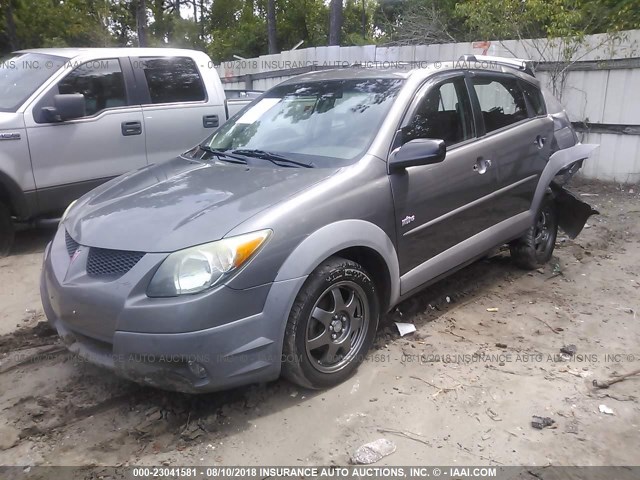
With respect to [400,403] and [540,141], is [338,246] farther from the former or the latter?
[540,141]

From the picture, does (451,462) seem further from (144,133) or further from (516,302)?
(144,133)

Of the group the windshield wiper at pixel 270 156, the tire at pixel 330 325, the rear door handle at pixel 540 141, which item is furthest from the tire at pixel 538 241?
the windshield wiper at pixel 270 156

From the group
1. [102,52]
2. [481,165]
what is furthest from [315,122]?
[102,52]

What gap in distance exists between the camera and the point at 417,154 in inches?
133

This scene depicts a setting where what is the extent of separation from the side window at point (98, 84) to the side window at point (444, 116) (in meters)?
3.60

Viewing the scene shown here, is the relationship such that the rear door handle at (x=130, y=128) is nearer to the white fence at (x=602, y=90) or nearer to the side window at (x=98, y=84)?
the side window at (x=98, y=84)

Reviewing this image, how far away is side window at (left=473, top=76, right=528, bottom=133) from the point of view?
4.34 meters

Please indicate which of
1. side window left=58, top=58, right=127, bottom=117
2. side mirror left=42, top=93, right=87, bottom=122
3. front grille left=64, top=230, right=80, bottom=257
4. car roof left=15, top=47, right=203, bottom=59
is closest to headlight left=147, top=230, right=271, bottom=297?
front grille left=64, top=230, right=80, bottom=257

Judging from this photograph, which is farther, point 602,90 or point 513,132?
point 602,90

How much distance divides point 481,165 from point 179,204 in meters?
2.23

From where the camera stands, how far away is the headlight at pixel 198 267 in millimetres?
2670

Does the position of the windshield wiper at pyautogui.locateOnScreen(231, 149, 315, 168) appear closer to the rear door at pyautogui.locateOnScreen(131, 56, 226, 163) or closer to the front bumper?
the front bumper

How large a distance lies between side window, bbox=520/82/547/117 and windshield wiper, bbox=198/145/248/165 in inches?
105

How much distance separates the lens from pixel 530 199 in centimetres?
473
